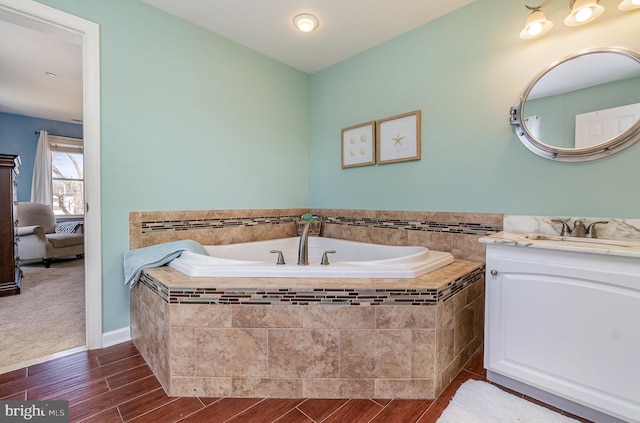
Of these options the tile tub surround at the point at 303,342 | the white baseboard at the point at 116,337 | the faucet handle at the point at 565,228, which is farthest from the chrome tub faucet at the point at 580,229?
the white baseboard at the point at 116,337

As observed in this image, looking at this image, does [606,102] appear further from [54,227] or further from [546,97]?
[54,227]

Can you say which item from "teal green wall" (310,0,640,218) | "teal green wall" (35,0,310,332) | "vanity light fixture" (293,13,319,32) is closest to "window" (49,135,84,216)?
"teal green wall" (35,0,310,332)

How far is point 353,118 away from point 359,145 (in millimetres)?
291

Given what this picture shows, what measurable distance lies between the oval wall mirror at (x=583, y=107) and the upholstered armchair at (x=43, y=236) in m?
5.28

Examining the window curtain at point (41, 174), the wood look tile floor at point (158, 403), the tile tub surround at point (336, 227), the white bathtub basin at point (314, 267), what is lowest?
the wood look tile floor at point (158, 403)

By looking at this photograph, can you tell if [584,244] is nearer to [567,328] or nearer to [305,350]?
[567,328]

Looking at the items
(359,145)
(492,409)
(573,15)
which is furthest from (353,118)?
(492,409)

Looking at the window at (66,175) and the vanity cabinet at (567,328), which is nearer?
the vanity cabinet at (567,328)

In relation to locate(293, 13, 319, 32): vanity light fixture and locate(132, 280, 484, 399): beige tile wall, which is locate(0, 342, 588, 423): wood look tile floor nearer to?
locate(132, 280, 484, 399): beige tile wall

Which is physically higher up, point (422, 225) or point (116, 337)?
point (422, 225)

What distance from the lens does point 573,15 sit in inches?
61.1

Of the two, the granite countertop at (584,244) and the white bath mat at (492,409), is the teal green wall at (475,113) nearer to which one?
the granite countertop at (584,244)

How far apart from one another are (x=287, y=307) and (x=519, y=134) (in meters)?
1.77

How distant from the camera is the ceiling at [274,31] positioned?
205 centimetres
